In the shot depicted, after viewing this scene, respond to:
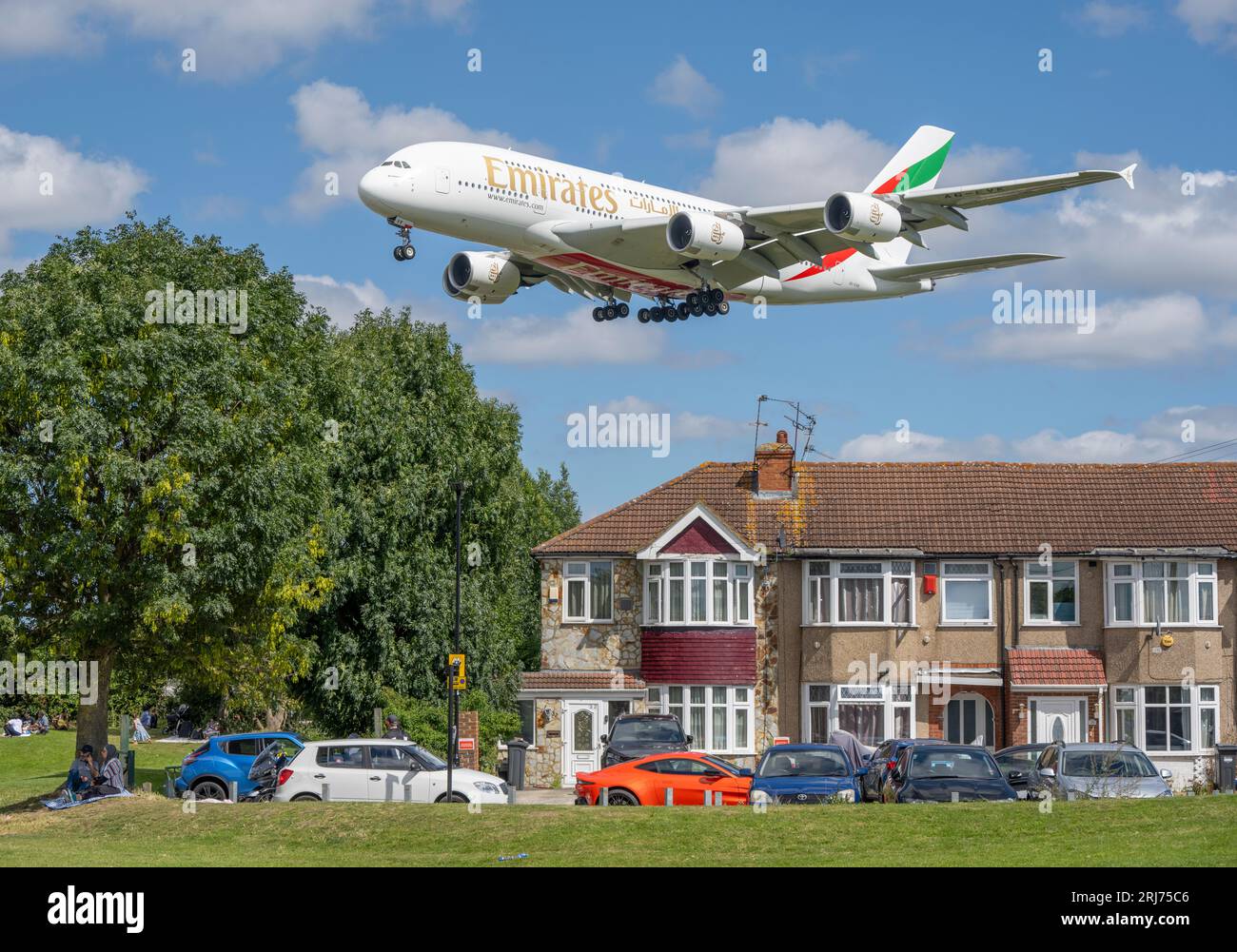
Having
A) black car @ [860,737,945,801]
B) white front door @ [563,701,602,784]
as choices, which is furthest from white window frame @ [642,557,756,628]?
black car @ [860,737,945,801]

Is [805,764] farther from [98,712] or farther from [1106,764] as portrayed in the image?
[98,712]

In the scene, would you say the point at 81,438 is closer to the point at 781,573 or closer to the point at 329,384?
the point at 329,384

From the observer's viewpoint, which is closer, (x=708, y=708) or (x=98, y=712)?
(x=98, y=712)

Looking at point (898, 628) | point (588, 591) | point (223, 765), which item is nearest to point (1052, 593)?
point (898, 628)

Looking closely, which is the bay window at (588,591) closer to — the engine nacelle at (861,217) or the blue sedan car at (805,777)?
the engine nacelle at (861,217)

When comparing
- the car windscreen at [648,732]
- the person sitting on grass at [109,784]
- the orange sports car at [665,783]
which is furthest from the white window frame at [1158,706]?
the person sitting on grass at [109,784]
